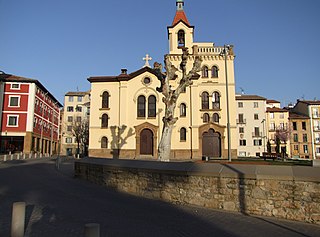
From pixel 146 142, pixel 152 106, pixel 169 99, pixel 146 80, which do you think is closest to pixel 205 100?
pixel 152 106

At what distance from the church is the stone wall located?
72.3ft

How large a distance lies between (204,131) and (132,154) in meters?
9.74

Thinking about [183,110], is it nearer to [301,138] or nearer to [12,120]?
[12,120]

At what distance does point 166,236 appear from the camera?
19.0ft

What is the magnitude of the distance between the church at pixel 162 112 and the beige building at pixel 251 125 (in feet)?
95.9

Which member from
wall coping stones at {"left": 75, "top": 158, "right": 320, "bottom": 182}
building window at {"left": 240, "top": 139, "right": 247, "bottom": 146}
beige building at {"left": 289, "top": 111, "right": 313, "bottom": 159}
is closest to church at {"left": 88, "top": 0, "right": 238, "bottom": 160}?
wall coping stones at {"left": 75, "top": 158, "right": 320, "bottom": 182}

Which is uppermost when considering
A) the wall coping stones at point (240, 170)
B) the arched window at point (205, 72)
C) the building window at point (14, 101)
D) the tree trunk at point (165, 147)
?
the arched window at point (205, 72)

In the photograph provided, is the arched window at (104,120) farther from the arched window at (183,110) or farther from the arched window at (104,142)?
the arched window at (183,110)

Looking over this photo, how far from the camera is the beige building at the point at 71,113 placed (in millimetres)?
73375

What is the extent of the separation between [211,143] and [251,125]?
32336 millimetres

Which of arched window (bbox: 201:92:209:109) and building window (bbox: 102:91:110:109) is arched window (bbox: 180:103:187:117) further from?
building window (bbox: 102:91:110:109)

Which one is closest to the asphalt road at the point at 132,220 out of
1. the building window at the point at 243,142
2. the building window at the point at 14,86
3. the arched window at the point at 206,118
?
the arched window at the point at 206,118

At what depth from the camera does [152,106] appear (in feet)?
111

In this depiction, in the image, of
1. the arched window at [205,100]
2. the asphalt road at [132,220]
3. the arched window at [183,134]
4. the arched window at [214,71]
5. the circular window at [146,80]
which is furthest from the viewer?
the circular window at [146,80]
